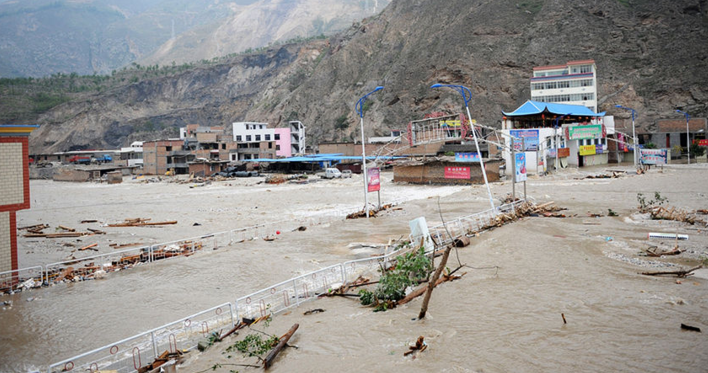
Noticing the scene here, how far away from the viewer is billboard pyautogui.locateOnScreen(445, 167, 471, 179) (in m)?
40.4

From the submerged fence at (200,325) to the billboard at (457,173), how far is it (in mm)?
27877

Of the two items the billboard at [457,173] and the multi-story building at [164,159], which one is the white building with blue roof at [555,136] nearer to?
the billboard at [457,173]

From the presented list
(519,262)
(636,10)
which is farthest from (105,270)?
(636,10)

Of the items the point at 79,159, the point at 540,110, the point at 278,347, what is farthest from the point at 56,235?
the point at 79,159

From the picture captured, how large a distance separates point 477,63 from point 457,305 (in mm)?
77576

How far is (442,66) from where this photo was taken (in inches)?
3278

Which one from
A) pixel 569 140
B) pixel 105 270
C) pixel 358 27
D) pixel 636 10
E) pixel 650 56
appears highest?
pixel 358 27

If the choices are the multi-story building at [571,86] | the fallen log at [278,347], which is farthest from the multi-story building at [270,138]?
the fallen log at [278,347]

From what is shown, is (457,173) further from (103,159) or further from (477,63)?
(103,159)

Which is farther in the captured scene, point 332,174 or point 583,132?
point 332,174

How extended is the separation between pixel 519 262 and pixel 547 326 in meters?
4.74

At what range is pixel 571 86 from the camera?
6894 centimetres

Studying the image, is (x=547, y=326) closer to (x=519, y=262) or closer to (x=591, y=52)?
(x=519, y=262)

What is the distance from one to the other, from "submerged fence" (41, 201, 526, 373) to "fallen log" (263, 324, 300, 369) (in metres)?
0.99
